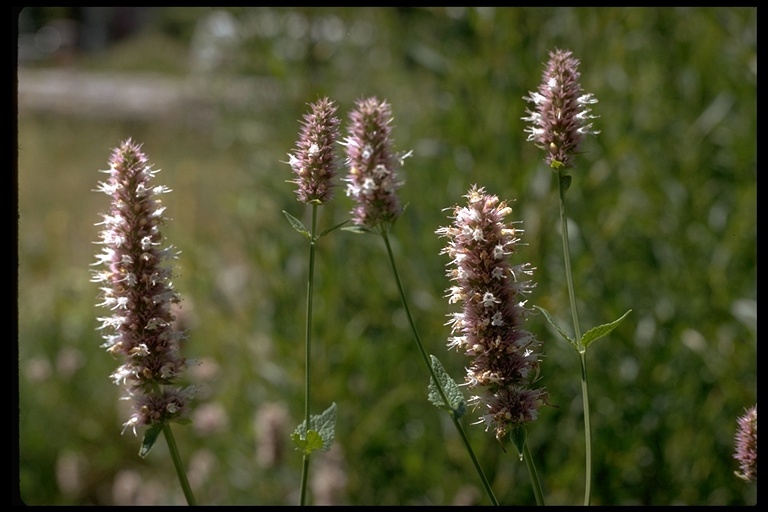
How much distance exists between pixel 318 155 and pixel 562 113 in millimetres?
214

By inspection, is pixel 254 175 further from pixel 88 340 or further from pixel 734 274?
pixel 88 340

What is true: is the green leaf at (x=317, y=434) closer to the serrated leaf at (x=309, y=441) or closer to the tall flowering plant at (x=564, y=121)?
the serrated leaf at (x=309, y=441)

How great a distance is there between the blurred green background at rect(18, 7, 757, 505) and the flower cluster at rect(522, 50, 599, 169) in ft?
2.79

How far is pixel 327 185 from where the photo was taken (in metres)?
0.70

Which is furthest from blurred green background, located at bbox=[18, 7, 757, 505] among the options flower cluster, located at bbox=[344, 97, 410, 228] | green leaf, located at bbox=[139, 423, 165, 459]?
flower cluster, located at bbox=[344, 97, 410, 228]

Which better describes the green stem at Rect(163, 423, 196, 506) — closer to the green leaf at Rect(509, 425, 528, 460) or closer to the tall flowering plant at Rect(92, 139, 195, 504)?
the tall flowering plant at Rect(92, 139, 195, 504)

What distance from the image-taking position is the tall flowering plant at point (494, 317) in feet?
2.23

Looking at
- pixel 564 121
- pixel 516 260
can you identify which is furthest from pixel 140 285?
pixel 516 260

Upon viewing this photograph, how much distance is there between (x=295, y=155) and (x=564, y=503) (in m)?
1.39

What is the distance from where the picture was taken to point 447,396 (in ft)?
2.50

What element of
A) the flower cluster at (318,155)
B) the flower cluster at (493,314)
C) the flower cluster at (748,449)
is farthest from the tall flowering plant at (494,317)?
the flower cluster at (748,449)

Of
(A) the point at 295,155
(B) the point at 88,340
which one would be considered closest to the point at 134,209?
(A) the point at 295,155

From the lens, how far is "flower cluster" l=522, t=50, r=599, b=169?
698mm

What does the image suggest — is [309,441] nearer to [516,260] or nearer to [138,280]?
[138,280]
